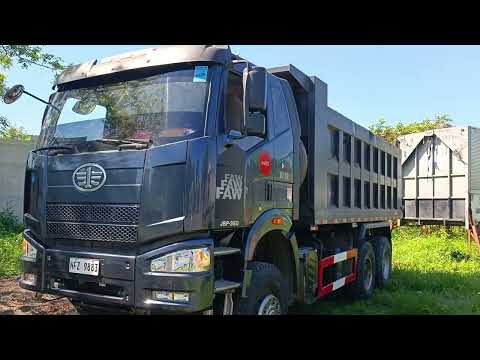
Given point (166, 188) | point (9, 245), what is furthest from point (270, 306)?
point (9, 245)

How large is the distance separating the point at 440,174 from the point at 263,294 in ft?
28.3

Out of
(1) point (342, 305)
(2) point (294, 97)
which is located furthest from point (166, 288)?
(1) point (342, 305)

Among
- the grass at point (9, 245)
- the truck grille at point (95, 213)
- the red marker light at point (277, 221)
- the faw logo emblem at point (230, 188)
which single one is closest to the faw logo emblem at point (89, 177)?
the truck grille at point (95, 213)

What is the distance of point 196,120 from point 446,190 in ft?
29.8

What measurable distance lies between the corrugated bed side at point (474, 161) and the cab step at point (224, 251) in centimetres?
861

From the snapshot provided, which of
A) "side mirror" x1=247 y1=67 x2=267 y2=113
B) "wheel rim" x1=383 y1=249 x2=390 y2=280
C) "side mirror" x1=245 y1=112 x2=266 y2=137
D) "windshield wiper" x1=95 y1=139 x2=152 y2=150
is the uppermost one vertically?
"side mirror" x1=247 y1=67 x2=267 y2=113

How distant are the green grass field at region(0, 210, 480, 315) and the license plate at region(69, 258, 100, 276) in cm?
323

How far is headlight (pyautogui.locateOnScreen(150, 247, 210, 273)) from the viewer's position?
327 centimetres

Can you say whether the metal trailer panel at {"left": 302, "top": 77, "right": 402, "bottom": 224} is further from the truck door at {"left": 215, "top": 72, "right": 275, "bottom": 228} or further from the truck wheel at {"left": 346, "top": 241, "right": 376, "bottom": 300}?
the truck door at {"left": 215, "top": 72, "right": 275, "bottom": 228}

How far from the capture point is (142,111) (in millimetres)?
3713

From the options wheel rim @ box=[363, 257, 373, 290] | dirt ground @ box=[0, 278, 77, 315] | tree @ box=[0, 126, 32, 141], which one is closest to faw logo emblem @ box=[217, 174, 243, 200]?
dirt ground @ box=[0, 278, 77, 315]

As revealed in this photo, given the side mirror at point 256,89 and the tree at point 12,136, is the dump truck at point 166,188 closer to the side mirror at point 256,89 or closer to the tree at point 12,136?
the side mirror at point 256,89

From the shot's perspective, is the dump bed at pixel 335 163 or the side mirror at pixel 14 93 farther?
the dump bed at pixel 335 163

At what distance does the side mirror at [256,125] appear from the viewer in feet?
12.5
